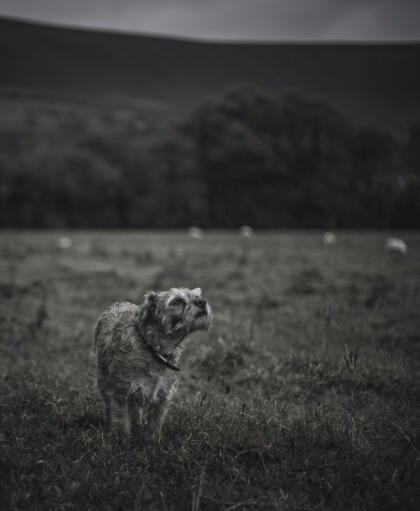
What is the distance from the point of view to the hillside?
60812mm

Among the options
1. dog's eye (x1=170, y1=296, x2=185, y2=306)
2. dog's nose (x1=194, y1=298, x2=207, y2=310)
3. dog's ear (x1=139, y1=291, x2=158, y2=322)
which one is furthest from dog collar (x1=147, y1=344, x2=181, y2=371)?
dog's nose (x1=194, y1=298, x2=207, y2=310)

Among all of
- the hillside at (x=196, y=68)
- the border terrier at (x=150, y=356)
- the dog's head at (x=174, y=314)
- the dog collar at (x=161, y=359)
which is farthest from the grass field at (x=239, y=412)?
the hillside at (x=196, y=68)

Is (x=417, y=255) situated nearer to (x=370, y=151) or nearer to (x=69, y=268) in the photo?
(x=69, y=268)

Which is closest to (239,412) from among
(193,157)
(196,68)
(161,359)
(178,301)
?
(161,359)

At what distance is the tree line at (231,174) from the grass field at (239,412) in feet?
106

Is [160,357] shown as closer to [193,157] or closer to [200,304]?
[200,304]

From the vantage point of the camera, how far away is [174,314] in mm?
4379

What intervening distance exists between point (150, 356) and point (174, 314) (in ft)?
1.90

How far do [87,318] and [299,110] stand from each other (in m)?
49.2

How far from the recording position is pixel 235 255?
19766 mm

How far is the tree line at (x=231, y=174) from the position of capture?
41062 millimetres

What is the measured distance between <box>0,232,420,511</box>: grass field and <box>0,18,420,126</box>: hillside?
54.0 m

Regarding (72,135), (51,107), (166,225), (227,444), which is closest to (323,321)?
(227,444)

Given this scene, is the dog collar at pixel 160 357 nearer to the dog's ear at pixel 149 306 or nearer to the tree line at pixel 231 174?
the dog's ear at pixel 149 306
